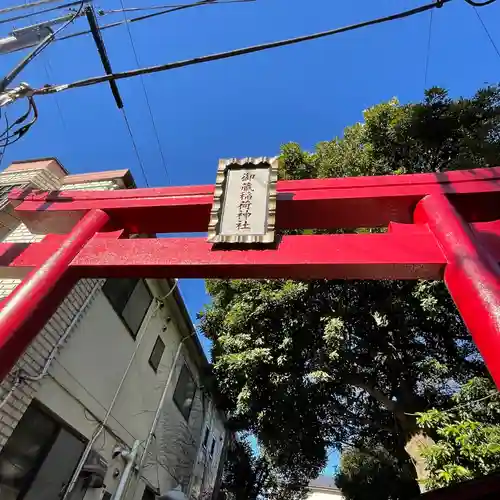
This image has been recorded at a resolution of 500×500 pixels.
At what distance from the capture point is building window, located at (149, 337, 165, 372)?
30.8 feet

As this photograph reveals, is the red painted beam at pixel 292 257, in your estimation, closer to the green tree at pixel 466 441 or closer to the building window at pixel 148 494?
the green tree at pixel 466 441

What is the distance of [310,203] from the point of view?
4.27 m

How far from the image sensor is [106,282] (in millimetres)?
7703

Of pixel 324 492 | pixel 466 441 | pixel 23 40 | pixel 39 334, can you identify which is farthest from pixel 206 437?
pixel 324 492

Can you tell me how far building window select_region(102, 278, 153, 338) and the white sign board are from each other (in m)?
4.38

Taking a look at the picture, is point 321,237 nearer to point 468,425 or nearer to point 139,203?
point 139,203

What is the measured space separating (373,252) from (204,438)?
1129 cm

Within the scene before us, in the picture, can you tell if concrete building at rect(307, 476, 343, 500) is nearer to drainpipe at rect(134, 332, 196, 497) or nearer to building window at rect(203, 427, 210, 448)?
building window at rect(203, 427, 210, 448)

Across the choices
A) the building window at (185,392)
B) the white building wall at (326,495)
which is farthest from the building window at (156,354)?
the white building wall at (326,495)

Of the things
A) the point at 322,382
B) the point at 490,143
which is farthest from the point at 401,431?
the point at 490,143

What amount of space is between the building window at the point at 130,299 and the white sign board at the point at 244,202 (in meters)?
4.38

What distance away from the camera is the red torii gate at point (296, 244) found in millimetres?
3297

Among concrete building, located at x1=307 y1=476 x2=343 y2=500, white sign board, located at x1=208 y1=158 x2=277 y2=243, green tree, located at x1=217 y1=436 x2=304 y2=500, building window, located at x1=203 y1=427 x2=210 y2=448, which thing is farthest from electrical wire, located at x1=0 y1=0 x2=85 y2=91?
concrete building, located at x1=307 y1=476 x2=343 y2=500

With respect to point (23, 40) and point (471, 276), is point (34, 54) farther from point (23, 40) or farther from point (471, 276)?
point (471, 276)
